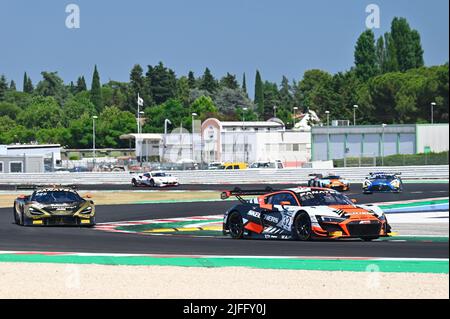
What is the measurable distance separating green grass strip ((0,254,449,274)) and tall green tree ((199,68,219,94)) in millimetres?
175598

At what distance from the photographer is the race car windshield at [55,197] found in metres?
25.2

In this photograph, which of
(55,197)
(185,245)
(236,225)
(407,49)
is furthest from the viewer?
(407,49)

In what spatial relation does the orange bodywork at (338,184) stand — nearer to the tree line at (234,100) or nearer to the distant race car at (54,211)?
the distant race car at (54,211)

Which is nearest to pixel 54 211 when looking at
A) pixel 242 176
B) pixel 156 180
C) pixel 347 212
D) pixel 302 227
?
pixel 302 227

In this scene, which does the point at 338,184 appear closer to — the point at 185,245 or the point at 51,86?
the point at 185,245

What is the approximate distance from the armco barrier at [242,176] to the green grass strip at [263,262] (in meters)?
42.7

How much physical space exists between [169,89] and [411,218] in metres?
151

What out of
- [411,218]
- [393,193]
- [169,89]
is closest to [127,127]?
[169,89]

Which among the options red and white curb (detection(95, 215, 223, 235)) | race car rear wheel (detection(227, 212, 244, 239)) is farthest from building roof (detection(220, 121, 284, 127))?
race car rear wheel (detection(227, 212, 244, 239))

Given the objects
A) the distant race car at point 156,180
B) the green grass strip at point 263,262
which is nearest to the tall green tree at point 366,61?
the distant race car at point 156,180

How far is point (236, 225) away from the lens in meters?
21.0

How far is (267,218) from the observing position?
20.3 meters

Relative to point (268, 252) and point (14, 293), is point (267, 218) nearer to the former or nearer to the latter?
point (268, 252)

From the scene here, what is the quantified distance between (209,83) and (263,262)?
179 meters
